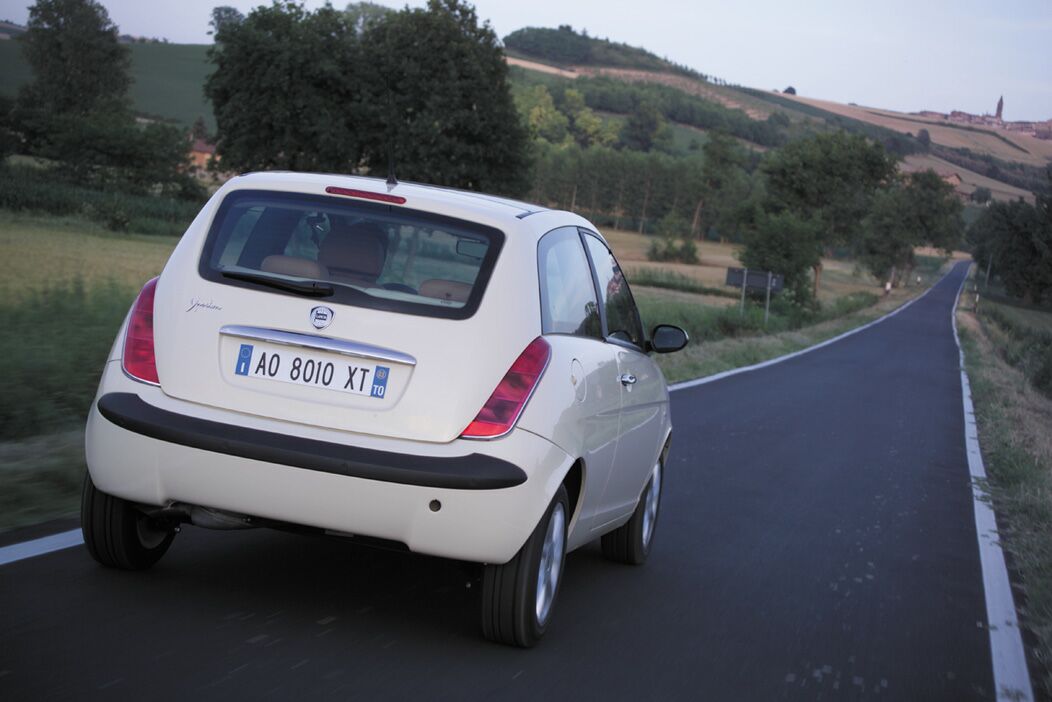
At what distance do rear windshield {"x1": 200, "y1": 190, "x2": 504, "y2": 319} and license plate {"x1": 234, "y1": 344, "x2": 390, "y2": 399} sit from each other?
0.23m

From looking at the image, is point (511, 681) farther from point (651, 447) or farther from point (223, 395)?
point (651, 447)

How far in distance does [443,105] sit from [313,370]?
174 ft

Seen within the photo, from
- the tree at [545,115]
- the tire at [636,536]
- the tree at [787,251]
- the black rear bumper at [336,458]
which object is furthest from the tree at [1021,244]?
the black rear bumper at [336,458]

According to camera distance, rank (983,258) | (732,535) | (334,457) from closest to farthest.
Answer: (334,457)
(732,535)
(983,258)

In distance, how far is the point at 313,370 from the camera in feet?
14.7

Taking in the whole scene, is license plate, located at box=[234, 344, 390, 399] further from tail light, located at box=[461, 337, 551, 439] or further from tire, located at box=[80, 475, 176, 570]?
tire, located at box=[80, 475, 176, 570]

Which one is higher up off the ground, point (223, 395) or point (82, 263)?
point (223, 395)

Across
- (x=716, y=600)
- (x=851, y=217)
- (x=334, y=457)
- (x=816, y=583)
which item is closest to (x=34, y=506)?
(x=334, y=457)

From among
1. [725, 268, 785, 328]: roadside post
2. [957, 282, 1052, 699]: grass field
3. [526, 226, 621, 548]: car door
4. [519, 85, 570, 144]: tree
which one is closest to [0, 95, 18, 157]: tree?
[725, 268, 785, 328]: roadside post

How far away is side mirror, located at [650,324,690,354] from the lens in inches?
259

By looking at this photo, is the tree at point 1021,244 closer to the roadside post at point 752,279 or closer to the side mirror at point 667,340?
the roadside post at point 752,279

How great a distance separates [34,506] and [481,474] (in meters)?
3.13

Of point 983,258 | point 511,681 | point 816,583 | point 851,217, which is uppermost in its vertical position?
point 511,681

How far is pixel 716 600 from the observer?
6195mm
